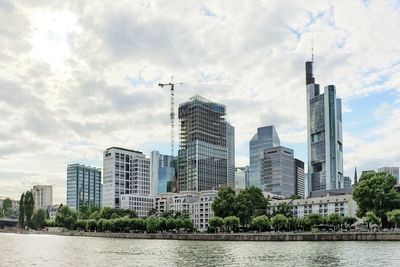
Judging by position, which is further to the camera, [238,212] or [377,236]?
[238,212]

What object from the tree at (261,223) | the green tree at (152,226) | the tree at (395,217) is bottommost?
the green tree at (152,226)

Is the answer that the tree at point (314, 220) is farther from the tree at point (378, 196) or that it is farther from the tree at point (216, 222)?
the tree at point (216, 222)

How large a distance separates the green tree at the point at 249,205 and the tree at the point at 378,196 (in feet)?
130

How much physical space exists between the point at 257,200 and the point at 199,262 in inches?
4671

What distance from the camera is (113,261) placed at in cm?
6838

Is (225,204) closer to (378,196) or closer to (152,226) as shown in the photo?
(152,226)

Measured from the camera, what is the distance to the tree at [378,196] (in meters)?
145

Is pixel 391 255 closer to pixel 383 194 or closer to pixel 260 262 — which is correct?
pixel 260 262

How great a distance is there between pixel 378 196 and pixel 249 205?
46.0 m

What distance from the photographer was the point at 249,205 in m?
179

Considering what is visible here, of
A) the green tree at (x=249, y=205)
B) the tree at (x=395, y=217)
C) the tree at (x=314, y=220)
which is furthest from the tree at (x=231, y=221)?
the tree at (x=395, y=217)

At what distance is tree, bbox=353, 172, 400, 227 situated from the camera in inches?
5699

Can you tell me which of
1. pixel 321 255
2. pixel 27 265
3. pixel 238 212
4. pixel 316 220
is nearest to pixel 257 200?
pixel 238 212

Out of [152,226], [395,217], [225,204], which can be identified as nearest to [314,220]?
[225,204]
